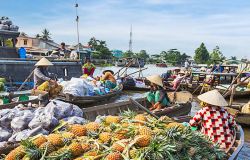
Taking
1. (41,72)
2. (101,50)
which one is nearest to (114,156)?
(41,72)

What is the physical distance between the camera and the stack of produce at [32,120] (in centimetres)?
443

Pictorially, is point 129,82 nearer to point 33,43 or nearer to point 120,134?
point 120,134

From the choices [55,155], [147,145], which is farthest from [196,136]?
[55,155]

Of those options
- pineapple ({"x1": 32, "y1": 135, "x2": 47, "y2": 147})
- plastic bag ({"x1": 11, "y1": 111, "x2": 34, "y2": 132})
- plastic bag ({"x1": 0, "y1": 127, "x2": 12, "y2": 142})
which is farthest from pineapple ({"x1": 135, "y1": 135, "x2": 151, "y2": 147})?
plastic bag ({"x1": 0, "y1": 127, "x2": 12, "y2": 142})

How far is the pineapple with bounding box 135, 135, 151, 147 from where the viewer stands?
298cm

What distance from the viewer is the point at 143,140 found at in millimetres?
2994

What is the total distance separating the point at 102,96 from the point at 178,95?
3354 mm

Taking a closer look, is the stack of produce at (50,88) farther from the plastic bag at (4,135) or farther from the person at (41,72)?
the plastic bag at (4,135)

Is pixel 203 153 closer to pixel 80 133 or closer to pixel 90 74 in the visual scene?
pixel 80 133

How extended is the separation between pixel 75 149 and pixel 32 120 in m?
1.91

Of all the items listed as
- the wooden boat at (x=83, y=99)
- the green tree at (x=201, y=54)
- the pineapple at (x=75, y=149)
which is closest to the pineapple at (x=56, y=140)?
the pineapple at (x=75, y=149)

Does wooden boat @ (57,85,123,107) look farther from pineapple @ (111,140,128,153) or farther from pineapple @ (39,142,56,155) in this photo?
pineapple @ (111,140,128,153)

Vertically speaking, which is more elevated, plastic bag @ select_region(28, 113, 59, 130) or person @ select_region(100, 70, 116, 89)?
plastic bag @ select_region(28, 113, 59, 130)

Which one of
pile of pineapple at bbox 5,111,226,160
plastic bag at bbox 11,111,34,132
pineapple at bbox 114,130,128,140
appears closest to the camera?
pile of pineapple at bbox 5,111,226,160
